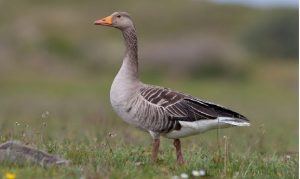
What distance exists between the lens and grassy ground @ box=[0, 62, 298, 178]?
22.3ft

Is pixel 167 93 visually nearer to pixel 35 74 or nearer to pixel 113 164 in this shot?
pixel 113 164

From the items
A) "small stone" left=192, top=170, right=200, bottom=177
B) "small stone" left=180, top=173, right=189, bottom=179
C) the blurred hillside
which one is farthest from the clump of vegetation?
"small stone" left=180, top=173, right=189, bottom=179

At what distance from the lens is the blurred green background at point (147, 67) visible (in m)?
12.8

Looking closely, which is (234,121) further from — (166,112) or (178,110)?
(166,112)

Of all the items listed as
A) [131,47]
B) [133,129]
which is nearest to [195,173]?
[131,47]

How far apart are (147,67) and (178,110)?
30.8m

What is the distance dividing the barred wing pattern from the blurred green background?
137 centimetres

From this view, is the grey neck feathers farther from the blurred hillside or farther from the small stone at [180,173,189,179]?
the blurred hillside

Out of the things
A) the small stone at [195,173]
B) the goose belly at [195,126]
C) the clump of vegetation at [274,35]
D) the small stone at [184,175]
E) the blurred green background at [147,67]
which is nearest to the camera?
the small stone at [184,175]

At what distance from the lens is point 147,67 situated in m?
37.8

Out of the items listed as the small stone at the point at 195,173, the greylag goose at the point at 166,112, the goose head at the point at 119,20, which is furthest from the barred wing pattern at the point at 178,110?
the goose head at the point at 119,20

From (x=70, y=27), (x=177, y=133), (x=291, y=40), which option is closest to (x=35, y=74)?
(x=70, y=27)

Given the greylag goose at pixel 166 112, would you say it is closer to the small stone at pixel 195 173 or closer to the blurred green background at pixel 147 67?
the small stone at pixel 195 173

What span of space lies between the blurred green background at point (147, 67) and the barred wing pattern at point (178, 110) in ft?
4.50
